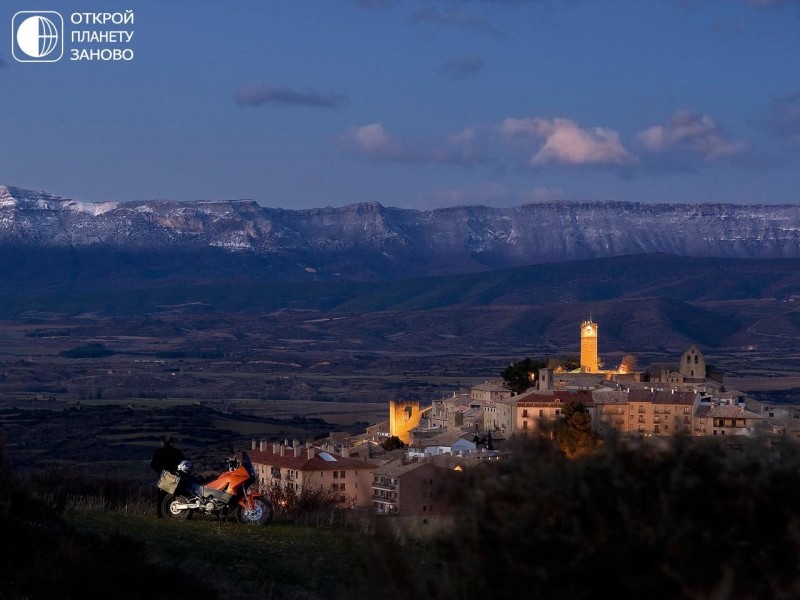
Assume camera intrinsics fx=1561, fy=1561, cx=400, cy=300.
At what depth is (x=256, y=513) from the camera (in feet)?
56.0

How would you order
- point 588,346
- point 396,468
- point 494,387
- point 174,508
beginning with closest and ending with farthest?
point 174,508 → point 396,468 → point 494,387 → point 588,346

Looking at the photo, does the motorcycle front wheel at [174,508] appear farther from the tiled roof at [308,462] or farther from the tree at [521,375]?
the tree at [521,375]

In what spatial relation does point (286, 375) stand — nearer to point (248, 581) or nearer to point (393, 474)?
point (393, 474)

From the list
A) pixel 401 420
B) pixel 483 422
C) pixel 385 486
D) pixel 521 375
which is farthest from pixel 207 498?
pixel 521 375

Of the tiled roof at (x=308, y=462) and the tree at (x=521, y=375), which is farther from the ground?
the tree at (x=521, y=375)

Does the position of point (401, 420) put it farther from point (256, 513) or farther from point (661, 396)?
point (256, 513)

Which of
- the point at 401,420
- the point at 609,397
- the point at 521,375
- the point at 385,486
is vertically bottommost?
the point at 401,420

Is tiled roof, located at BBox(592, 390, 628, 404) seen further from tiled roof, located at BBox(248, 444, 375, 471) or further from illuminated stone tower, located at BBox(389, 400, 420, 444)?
tiled roof, located at BBox(248, 444, 375, 471)

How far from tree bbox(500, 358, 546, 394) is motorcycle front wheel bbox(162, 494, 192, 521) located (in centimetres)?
5645

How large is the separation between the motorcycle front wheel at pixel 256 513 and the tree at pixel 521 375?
56449 mm

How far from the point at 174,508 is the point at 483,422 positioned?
5182 cm

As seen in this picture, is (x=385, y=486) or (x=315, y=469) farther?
(x=315, y=469)

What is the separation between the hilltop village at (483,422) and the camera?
155ft

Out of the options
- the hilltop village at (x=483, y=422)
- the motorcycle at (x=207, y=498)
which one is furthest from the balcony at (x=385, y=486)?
the motorcycle at (x=207, y=498)
